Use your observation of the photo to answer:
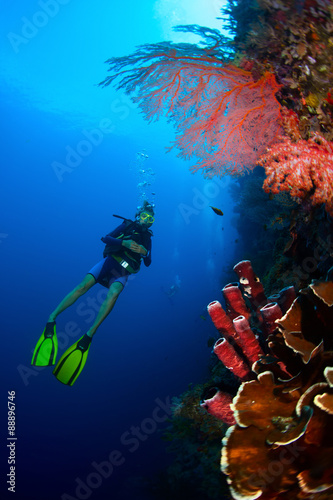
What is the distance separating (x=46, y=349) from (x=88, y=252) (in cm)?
7664

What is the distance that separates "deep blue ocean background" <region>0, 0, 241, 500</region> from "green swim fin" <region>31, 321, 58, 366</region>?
388cm

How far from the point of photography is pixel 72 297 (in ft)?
21.1

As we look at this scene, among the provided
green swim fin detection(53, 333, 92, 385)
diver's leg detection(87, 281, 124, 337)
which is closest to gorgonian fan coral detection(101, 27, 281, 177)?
diver's leg detection(87, 281, 124, 337)

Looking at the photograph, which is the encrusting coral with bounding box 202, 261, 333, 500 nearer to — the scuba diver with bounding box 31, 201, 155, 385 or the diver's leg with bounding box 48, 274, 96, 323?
the scuba diver with bounding box 31, 201, 155, 385

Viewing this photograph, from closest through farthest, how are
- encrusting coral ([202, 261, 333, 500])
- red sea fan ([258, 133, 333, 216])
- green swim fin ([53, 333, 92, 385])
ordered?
encrusting coral ([202, 261, 333, 500]) < red sea fan ([258, 133, 333, 216]) < green swim fin ([53, 333, 92, 385])

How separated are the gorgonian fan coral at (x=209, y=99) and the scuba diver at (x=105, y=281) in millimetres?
3466

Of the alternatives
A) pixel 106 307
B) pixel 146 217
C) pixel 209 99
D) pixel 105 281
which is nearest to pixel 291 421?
pixel 209 99

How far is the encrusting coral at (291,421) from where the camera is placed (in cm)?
126

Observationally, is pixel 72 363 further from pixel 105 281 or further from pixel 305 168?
pixel 305 168

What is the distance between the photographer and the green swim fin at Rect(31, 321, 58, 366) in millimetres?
5758

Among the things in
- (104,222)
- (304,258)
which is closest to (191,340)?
(304,258)

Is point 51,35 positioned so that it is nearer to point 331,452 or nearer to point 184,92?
point 184,92

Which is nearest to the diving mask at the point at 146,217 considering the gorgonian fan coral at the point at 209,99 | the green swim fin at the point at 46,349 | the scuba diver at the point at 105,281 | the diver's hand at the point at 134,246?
the scuba diver at the point at 105,281

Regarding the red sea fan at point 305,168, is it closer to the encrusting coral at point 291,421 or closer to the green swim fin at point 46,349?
the encrusting coral at point 291,421
